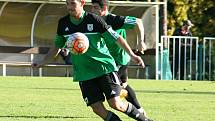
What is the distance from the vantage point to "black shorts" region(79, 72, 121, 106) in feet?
27.7

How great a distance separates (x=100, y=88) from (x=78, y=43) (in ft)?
2.06

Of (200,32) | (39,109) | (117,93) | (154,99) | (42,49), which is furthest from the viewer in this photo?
(200,32)

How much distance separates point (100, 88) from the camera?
28.2 feet

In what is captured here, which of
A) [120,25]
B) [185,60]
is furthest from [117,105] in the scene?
[185,60]

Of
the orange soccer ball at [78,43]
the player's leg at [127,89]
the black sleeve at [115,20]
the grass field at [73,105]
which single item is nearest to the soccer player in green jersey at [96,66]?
the orange soccer ball at [78,43]

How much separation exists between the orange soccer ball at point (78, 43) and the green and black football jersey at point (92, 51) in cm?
11

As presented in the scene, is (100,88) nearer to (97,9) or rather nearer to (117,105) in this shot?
(117,105)

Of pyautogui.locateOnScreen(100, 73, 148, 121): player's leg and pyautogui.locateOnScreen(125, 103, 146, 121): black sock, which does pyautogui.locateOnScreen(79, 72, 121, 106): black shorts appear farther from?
pyautogui.locateOnScreen(125, 103, 146, 121): black sock

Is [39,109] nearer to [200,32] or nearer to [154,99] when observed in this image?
[154,99]

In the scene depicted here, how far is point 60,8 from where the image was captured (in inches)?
1051

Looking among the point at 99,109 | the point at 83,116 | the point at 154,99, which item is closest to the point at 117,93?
the point at 99,109

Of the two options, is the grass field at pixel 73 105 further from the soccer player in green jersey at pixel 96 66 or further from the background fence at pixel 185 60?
the background fence at pixel 185 60

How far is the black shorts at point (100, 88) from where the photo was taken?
8.45 meters

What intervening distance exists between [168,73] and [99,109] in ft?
61.1
